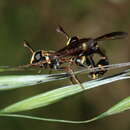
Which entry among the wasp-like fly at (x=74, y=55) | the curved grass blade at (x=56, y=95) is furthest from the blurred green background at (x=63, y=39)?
the curved grass blade at (x=56, y=95)

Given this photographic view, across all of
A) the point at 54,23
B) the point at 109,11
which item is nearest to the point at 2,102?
the point at 54,23

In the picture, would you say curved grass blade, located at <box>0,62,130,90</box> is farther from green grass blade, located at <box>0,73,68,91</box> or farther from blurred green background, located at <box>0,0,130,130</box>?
blurred green background, located at <box>0,0,130,130</box>

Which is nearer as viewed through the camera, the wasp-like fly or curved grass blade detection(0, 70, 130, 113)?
curved grass blade detection(0, 70, 130, 113)

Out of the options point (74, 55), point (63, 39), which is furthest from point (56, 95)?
point (63, 39)

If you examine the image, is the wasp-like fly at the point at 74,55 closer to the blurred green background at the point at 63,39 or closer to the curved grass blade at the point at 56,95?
the curved grass blade at the point at 56,95

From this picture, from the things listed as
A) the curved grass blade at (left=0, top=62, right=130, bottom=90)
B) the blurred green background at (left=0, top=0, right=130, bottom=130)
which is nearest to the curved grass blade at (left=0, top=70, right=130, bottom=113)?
the curved grass blade at (left=0, top=62, right=130, bottom=90)

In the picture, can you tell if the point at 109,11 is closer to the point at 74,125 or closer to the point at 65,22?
the point at 65,22

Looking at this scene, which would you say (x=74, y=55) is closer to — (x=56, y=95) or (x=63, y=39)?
(x=56, y=95)
